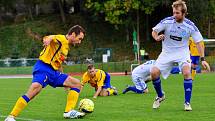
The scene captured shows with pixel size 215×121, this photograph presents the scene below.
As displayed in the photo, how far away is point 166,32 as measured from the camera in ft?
41.9

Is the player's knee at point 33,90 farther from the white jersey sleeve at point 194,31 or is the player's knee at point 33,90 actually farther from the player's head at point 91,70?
the player's head at point 91,70

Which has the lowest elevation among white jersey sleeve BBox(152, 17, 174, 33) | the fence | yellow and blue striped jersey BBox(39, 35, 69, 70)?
the fence

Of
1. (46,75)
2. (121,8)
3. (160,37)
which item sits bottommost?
(46,75)

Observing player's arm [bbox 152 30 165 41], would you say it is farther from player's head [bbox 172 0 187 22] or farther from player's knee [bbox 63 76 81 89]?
player's knee [bbox 63 76 81 89]

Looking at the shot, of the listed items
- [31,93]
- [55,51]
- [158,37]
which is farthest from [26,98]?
[158,37]

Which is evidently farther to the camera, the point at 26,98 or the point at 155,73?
the point at 155,73

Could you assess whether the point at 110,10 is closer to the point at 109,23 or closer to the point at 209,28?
the point at 109,23

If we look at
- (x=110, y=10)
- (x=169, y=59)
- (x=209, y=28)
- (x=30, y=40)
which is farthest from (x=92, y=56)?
(x=169, y=59)

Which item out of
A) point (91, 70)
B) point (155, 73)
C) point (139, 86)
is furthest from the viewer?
point (139, 86)

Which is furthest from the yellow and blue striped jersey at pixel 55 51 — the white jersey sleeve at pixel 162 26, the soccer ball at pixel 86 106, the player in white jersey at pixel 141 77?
the player in white jersey at pixel 141 77

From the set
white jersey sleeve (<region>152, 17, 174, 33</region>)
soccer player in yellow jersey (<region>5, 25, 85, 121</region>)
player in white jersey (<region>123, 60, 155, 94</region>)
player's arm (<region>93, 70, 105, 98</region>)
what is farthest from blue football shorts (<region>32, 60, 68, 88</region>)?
player in white jersey (<region>123, 60, 155, 94</region>)

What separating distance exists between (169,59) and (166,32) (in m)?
0.60

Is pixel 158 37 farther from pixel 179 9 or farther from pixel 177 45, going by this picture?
pixel 179 9

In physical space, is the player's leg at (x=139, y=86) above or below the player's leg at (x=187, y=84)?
below
